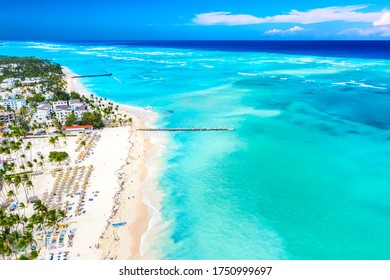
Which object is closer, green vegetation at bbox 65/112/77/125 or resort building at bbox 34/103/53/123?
green vegetation at bbox 65/112/77/125

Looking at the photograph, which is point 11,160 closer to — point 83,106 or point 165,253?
point 83,106

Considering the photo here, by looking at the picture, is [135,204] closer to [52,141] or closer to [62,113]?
[52,141]

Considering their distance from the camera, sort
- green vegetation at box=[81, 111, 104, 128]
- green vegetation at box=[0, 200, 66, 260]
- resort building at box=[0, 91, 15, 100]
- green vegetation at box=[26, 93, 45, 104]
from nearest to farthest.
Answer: green vegetation at box=[0, 200, 66, 260] < green vegetation at box=[81, 111, 104, 128] < green vegetation at box=[26, 93, 45, 104] < resort building at box=[0, 91, 15, 100]

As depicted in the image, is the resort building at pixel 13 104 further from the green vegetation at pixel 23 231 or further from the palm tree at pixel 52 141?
the green vegetation at pixel 23 231

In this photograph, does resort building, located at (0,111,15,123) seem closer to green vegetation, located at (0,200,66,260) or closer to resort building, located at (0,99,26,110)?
resort building, located at (0,99,26,110)

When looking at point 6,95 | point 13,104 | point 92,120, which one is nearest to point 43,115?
point 92,120

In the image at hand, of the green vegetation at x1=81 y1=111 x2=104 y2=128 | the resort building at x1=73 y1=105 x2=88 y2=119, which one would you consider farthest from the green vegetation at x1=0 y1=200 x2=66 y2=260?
the resort building at x1=73 y1=105 x2=88 y2=119
